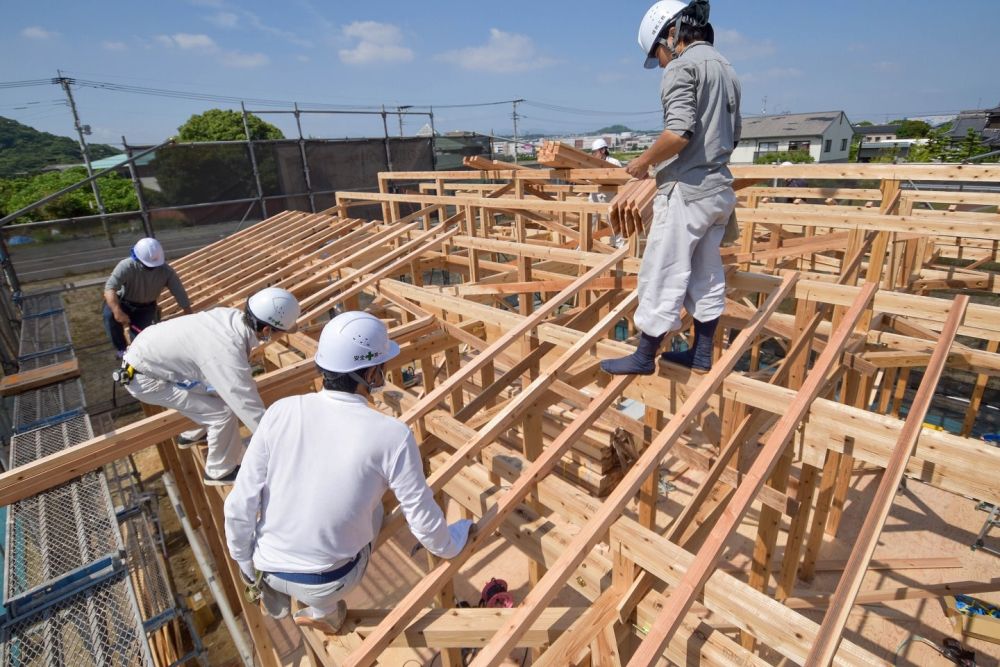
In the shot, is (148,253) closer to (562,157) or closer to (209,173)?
(562,157)

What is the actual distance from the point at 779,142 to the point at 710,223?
53.4 metres

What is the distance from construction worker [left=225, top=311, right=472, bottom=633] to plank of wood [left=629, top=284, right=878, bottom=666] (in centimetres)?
102

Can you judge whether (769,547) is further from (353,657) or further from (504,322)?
(353,657)

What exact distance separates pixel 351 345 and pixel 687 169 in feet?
7.05

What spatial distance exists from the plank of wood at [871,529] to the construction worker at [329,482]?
1590 mm

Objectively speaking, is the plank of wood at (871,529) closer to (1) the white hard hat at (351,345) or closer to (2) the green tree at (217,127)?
(1) the white hard hat at (351,345)

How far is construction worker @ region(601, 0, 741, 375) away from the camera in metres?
2.78

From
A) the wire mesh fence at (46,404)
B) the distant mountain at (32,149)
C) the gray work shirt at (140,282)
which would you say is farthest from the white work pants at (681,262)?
the distant mountain at (32,149)

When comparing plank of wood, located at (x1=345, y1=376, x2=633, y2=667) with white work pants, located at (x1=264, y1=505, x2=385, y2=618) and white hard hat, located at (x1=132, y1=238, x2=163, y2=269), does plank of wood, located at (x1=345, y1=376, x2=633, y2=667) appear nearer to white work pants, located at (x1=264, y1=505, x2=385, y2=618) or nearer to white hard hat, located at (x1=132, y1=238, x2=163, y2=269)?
white work pants, located at (x1=264, y1=505, x2=385, y2=618)

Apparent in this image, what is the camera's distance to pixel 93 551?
4.09 metres

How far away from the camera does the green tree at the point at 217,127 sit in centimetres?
3784

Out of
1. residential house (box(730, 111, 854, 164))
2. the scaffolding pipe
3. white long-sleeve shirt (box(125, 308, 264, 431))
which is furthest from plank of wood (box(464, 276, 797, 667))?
residential house (box(730, 111, 854, 164))

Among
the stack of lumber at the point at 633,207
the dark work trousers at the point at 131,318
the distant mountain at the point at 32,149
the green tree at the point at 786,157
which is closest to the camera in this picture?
the stack of lumber at the point at 633,207

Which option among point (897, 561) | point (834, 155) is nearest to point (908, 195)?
point (897, 561)
